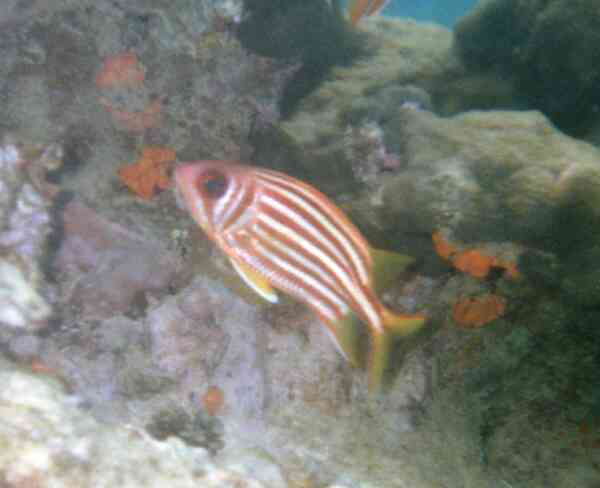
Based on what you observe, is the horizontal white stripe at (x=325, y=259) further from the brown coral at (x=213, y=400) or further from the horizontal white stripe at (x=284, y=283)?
the brown coral at (x=213, y=400)

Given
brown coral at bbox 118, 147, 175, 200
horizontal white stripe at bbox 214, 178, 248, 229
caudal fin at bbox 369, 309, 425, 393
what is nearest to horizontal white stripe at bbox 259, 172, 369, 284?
horizontal white stripe at bbox 214, 178, 248, 229

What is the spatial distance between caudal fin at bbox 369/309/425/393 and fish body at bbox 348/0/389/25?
129 inches

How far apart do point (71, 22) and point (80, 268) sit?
235cm

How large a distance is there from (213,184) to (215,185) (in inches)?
0.4

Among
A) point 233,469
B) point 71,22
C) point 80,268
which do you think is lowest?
point 233,469

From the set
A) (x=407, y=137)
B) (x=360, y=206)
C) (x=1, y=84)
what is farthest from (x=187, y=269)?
(x=1, y=84)

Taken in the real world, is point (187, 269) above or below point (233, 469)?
above

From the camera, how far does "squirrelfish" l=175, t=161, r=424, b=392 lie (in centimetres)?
215

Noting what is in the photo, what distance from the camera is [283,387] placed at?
326cm

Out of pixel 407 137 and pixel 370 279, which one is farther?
pixel 407 137

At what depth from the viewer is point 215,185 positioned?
2.14 meters

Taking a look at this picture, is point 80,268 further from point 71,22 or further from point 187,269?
point 71,22

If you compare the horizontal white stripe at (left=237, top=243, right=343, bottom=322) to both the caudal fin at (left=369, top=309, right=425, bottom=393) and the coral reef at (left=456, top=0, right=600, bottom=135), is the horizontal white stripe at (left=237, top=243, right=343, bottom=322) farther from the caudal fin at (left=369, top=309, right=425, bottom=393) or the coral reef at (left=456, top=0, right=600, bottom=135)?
the coral reef at (left=456, top=0, right=600, bottom=135)

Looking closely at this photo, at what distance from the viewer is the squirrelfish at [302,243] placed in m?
2.15
